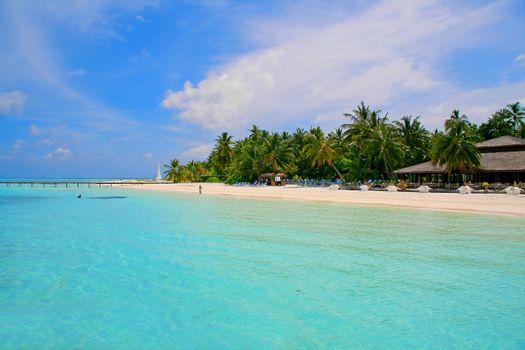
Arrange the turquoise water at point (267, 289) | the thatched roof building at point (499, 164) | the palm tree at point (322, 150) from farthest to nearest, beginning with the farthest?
the palm tree at point (322, 150)
the thatched roof building at point (499, 164)
the turquoise water at point (267, 289)

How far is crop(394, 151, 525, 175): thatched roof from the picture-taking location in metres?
27.5

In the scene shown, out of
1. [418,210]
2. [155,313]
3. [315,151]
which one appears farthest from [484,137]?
[155,313]

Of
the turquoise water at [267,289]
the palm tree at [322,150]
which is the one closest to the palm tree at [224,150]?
the palm tree at [322,150]

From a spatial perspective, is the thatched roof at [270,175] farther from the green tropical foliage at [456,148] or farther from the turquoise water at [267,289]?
the turquoise water at [267,289]

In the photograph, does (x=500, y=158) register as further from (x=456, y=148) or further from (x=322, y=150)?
(x=322, y=150)

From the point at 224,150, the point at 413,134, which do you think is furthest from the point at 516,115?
the point at 224,150

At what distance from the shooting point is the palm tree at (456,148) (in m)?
28.2

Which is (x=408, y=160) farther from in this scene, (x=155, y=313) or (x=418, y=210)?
(x=155, y=313)

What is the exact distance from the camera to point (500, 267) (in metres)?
8.38

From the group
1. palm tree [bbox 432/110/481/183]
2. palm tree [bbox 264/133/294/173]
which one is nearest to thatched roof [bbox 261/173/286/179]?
palm tree [bbox 264/133/294/173]

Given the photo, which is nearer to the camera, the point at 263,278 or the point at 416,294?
the point at 416,294

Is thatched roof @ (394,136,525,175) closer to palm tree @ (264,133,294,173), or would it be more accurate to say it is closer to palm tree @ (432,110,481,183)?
palm tree @ (432,110,481,183)

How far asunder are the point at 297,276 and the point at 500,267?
4403 millimetres

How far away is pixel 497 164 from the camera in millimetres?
28938
